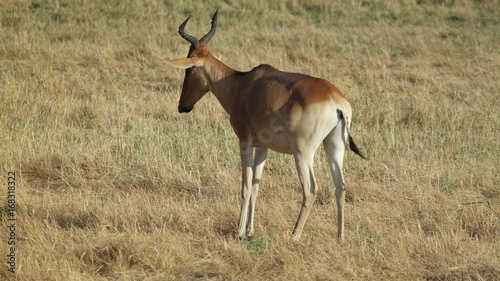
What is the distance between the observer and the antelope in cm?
568

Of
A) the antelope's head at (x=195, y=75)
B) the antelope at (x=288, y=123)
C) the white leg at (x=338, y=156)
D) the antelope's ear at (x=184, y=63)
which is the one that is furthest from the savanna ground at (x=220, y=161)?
the antelope's ear at (x=184, y=63)

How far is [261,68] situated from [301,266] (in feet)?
6.81

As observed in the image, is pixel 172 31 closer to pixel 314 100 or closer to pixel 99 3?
pixel 99 3

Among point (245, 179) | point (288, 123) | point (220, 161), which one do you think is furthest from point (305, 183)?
point (220, 161)

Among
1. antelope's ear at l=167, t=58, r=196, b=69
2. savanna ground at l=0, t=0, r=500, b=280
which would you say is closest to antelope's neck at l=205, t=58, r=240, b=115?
antelope's ear at l=167, t=58, r=196, b=69

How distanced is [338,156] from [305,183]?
409mm

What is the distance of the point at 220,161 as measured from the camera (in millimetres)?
8305

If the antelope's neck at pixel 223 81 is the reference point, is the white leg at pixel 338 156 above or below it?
below

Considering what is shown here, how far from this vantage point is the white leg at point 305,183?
5699 millimetres

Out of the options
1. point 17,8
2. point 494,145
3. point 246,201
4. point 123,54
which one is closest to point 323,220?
point 246,201

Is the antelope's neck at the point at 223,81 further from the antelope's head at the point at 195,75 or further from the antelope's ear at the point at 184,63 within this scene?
the antelope's ear at the point at 184,63

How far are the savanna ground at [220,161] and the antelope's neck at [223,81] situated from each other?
112cm

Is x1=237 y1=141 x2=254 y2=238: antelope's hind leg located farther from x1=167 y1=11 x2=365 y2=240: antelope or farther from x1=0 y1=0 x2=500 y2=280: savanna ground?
x1=0 y1=0 x2=500 y2=280: savanna ground

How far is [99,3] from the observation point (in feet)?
60.7
